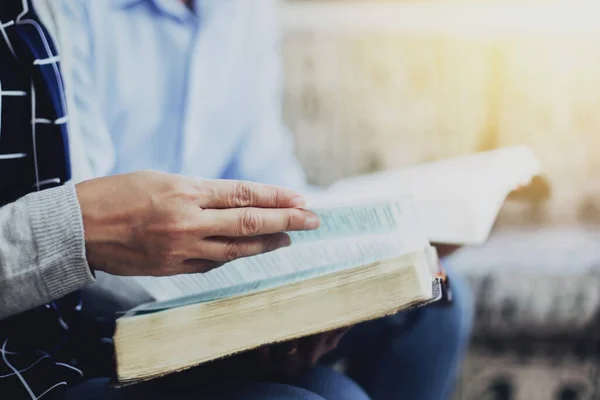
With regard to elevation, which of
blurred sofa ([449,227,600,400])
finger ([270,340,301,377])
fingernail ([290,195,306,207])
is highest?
fingernail ([290,195,306,207])

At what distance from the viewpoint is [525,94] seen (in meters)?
1.25

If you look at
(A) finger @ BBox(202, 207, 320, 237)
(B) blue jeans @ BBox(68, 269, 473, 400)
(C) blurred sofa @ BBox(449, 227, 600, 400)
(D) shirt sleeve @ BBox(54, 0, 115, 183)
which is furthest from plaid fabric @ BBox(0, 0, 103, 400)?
(C) blurred sofa @ BBox(449, 227, 600, 400)

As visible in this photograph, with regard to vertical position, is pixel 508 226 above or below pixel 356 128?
below

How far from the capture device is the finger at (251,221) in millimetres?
389

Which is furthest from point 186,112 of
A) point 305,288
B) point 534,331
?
point 534,331

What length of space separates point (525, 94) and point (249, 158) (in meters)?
0.68

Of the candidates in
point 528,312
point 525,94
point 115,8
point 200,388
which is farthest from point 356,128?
point 200,388

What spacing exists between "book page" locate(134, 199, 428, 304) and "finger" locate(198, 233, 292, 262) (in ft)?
0.08

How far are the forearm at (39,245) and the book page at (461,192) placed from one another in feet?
0.59

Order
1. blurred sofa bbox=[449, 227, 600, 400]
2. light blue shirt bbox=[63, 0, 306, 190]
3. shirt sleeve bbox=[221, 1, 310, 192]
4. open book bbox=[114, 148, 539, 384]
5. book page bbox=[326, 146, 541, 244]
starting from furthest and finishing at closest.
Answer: blurred sofa bbox=[449, 227, 600, 400], shirt sleeve bbox=[221, 1, 310, 192], light blue shirt bbox=[63, 0, 306, 190], book page bbox=[326, 146, 541, 244], open book bbox=[114, 148, 539, 384]

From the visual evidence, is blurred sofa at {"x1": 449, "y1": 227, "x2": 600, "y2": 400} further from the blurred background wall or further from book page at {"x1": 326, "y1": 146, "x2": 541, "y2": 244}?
book page at {"x1": 326, "y1": 146, "x2": 541, "y2": 244}

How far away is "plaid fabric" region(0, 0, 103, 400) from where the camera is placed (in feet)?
1.47

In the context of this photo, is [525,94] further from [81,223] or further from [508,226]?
[81,223]

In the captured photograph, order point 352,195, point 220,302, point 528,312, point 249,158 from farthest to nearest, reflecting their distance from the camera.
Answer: point 528,312 → point 249,158 → point 352,195 → point 220,302
